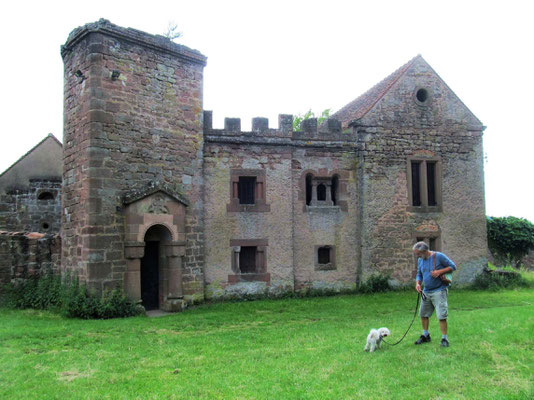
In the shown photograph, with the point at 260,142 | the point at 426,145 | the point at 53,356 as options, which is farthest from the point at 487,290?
the point at 53,356

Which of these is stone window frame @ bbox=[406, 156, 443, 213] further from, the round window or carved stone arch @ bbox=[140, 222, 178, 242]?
carved stone arch @ bbox=[140, 222, 178, 242]

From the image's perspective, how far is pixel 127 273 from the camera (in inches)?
A: 469

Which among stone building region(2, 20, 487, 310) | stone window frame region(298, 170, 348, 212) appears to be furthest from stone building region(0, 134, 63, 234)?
stone window frame region(298, 170, 348, 212)

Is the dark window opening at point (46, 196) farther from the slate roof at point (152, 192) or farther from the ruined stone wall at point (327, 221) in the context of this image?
the ruined stone wall at point (327, 221)

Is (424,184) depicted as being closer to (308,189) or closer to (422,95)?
(422,95)

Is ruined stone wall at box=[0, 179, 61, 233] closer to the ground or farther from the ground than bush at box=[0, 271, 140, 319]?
farther from the ground

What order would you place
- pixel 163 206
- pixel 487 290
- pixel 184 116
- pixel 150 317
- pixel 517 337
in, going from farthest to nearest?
pixel 487 290, pixel 184 116, pixel 163 206, pixel 150 317, pixel 517 337

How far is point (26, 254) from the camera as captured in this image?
12836 millimetres

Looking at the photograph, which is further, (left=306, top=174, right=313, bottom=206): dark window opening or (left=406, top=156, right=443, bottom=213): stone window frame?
(left=406, top=156, right=443, bottom=213): stone window frame

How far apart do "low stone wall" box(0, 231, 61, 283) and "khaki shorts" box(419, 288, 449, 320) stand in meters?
9.43

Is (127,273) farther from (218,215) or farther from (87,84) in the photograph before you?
(87,84)

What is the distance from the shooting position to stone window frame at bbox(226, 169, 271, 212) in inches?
583

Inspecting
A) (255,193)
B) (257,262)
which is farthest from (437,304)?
(255,193)

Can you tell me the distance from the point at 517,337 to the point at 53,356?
7.36 metres
